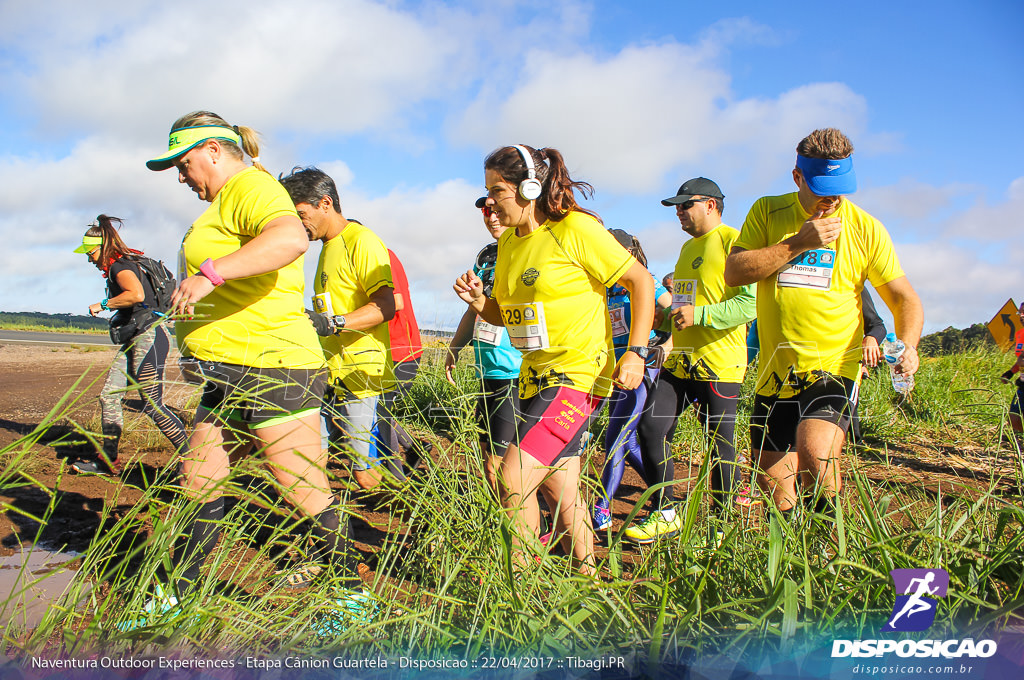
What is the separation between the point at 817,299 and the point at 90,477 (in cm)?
496

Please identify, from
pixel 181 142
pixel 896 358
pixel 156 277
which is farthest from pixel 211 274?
pixel 156 277

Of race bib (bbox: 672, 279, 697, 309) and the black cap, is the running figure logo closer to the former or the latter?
race bib (bbox: 672, 279, 697, 309)

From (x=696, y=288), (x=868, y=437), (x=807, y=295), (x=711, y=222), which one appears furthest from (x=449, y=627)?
(x=868, y=437)

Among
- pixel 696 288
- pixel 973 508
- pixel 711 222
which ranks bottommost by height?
pixel 973 508

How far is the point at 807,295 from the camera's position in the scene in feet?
9.31

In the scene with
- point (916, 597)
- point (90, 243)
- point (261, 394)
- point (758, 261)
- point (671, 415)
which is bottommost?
point (916, 597)

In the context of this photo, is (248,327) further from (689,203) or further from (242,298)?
(689,203)

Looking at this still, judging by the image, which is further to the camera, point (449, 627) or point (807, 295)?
point (807, 295)

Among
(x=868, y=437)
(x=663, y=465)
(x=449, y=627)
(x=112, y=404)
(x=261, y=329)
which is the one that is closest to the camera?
(x=449, y=627)

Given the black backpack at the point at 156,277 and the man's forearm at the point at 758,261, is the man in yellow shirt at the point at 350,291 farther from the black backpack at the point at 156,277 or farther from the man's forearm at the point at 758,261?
the black backpack at the point at 156,277

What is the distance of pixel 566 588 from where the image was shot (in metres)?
1.80

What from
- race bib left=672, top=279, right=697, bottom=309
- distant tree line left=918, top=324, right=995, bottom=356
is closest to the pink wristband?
race bib left=672, top=279, right=697, bottom=309

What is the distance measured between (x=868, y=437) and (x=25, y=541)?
6.92m

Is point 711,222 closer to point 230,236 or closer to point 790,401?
point 790,401
